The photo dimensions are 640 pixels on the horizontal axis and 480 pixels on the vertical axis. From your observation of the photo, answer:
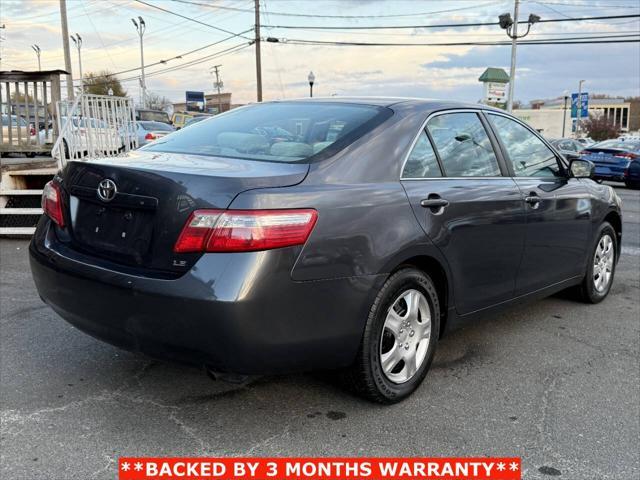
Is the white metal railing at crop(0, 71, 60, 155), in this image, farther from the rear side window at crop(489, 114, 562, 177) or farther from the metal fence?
the rear side window at crop(489, 114, 562, 177)

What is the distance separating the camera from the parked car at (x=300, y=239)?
2.55 metres

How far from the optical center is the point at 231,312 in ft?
8.14

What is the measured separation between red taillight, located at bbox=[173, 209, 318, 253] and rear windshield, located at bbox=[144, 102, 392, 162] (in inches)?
18.7

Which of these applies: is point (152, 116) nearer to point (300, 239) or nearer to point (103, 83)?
point (300, 239)

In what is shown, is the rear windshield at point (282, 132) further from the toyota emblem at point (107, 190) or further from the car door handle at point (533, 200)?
the car door handle at point (533, 200)

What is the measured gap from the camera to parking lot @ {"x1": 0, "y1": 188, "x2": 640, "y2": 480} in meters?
2.73

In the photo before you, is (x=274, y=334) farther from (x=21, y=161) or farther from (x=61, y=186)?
(x=21, y=161)

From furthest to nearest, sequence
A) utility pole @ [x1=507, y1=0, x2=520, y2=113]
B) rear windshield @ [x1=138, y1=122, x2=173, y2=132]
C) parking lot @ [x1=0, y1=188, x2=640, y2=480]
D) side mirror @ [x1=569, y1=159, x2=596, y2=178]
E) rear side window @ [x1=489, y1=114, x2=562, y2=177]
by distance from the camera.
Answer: utility pole @ [x1=507, y1=0, x2=520, y2=113] < rear windshield @ [x1=138, y1=122, x2=173, y2=132] < side mirror @ [x1=569, y1=159, x2=596, y2=178] < rear side window @ [x1=489, y1=114, x2=562, y2=177] < parking lot @ [x1=0, y1=188, x2=640, y2=480]

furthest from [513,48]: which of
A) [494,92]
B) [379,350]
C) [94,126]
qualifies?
[379,350]

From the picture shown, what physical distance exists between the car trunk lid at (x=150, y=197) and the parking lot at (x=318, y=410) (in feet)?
2.70

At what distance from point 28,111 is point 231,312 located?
834cm

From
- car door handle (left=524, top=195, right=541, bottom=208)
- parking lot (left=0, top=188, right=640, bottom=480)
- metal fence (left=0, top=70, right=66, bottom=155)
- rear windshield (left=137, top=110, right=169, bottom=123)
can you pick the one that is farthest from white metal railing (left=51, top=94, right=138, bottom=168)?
rear windshield (left=137, top=110, right=169, bottom=123)

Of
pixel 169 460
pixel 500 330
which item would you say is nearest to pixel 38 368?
pixel 169 460

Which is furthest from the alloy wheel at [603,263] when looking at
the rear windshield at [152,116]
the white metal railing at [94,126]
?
the rear windshield at [152,116]
